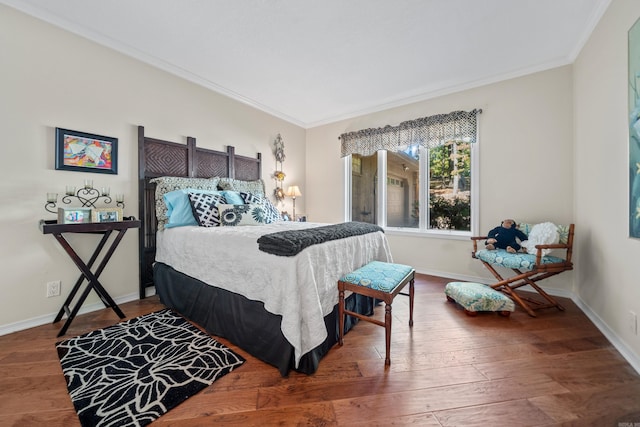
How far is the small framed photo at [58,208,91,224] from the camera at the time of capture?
6.29 feet

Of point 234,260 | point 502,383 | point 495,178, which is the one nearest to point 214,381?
point 234,260

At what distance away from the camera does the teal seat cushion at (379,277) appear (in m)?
1.61

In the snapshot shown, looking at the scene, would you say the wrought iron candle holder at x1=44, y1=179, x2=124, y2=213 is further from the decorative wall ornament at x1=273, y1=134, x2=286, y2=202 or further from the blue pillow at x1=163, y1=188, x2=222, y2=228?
the decorative wall ornament at x1=273, y1=134, x2=286, y2=202

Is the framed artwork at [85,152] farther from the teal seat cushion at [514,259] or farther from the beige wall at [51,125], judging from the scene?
the teal seat cushion at [514,259]

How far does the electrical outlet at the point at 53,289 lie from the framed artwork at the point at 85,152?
3.21 ft

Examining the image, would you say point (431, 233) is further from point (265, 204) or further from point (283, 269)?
point (283, 269)

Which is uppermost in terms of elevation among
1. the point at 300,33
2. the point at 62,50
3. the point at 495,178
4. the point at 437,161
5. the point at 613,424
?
the point at 300,33

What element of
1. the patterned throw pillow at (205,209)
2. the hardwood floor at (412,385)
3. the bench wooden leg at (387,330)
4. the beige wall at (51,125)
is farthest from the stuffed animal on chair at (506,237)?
the beige wall at (51,125)

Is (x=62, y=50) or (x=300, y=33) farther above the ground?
(x=300, y=33)

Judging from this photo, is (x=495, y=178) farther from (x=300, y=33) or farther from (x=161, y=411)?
(x=161, y=411)

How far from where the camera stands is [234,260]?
69.3 inches

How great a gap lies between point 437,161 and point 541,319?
2.13 metres

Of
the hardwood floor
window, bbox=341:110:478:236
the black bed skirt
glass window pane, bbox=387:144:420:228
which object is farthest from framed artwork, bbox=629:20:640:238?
glass window pane, bbox=387:144:420:228

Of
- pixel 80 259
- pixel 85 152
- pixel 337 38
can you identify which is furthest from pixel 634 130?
pixel 85 152
